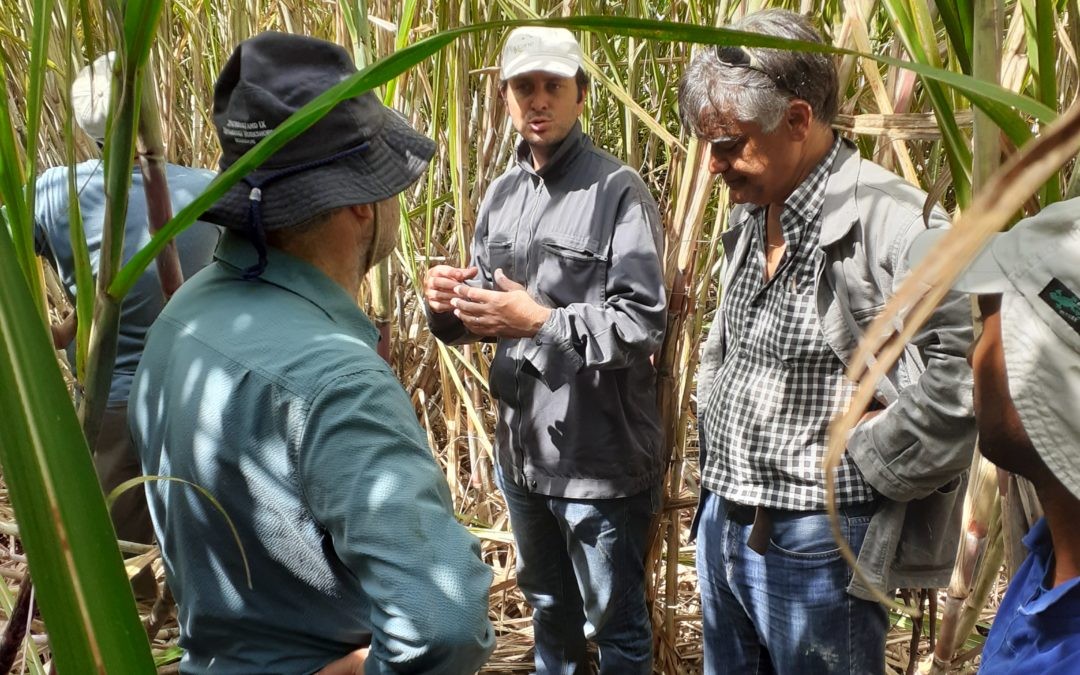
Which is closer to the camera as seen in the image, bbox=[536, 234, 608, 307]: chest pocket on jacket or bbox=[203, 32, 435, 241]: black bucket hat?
bbox=[203, 32, 435, 241]: black bucket hat

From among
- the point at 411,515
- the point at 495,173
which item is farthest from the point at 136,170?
the point at 411,515

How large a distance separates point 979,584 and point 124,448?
2.26 m

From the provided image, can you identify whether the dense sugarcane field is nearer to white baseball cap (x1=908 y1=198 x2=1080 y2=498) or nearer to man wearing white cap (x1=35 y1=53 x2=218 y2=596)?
white baseball cap (x1=908 y1=198 x2=1080 y2=498)

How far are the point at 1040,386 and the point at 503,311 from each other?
4.87 ft

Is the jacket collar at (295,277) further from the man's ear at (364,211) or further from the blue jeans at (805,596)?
the blue jeans at (805,596)

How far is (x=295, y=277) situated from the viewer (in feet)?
3.70

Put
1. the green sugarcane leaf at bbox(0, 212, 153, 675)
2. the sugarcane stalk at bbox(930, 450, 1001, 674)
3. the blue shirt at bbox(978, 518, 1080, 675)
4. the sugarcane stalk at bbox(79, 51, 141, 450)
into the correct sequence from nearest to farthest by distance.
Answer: the green sugarcane leaf at bbox(0, 212, 153, 675) < the sugarcane stalk at bbox(79, 51, 141, 450) < the blue shirt at bbox(978, 518, 1080, 675) < the sugarcane stalk at bbox(930, 450, 1001, 674)

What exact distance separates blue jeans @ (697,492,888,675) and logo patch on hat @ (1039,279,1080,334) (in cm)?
99

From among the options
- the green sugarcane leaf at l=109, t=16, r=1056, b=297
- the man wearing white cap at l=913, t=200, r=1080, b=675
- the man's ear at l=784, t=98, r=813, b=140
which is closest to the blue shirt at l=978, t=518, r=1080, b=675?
the man wearing white cap at l=913, t=200, r=1080, b=675

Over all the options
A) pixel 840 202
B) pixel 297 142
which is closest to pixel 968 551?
pixel 840 202

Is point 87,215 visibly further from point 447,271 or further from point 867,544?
point 867,544

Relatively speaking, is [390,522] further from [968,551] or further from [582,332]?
[582,332]

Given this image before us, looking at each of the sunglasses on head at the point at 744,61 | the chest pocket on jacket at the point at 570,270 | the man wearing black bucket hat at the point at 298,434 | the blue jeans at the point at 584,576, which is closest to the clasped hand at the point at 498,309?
the chest pocket on jacket at the point at 570,270

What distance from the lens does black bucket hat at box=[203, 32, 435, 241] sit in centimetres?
111
